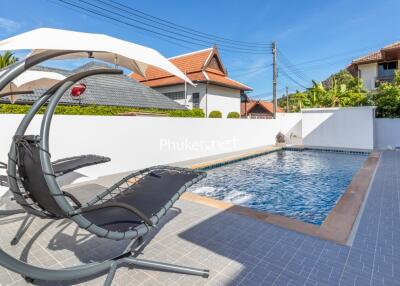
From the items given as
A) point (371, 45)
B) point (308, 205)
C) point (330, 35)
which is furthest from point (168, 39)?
point (371, 45)

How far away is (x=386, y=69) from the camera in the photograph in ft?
78.7

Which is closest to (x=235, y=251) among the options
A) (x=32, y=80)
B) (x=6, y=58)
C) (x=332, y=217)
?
(x=332, y=217)

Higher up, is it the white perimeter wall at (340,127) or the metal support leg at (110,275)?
the white perimeter wall at (340,127)

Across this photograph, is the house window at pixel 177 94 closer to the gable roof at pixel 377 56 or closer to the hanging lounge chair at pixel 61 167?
the gable roof at pixel 377 56

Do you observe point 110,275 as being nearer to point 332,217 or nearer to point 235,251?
point 235,251

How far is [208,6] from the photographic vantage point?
2016 centimetres

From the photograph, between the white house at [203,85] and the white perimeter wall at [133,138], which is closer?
the white perimeter wall at [133,138]

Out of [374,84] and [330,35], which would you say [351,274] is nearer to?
[330,35]

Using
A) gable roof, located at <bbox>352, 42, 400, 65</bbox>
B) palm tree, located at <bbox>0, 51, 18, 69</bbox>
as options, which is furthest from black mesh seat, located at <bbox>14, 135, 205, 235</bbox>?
palm tree, located at <bbox>0, 51, 18, 69</bbox>

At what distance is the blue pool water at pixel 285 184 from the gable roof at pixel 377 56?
15.8 metres

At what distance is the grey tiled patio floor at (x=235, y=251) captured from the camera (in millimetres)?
2732

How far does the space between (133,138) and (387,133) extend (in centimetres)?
1523

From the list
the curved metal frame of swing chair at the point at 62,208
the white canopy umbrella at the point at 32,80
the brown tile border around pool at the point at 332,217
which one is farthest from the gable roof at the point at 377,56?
the curved metal frame of swing chair at the point at 62,208

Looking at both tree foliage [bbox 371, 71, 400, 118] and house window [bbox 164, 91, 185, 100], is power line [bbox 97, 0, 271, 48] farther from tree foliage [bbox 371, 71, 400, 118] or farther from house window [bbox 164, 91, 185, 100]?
tree foliage [bbox 371, 71, 400, 118]
